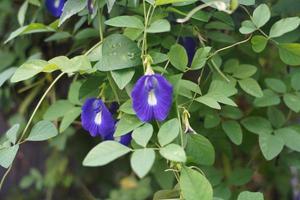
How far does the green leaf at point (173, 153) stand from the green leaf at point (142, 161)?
3 centimetres

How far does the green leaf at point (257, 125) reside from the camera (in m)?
1.35

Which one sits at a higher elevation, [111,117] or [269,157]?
[111,117]

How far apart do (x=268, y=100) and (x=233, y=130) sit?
0.35 ft

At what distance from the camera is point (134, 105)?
1031 millimetres

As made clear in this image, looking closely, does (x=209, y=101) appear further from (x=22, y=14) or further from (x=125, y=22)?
(x=22, y=14)

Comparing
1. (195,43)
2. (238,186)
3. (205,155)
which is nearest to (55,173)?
(238,186)

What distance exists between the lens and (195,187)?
98 cm

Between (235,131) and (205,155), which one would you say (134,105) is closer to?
(205,155)

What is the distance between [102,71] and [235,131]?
37 centimetres

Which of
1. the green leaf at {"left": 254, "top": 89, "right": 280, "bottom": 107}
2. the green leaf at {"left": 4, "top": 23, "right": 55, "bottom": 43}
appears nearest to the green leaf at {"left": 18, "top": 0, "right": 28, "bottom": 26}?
the green leaf at {"left": 4, "top": 23, "right": 55, "bottom": 43}

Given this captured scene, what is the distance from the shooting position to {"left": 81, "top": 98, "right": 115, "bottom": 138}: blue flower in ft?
3.73

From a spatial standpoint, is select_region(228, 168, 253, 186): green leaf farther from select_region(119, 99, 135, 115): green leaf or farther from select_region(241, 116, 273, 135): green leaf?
select_region(119, 99, 135, 115): green leaf

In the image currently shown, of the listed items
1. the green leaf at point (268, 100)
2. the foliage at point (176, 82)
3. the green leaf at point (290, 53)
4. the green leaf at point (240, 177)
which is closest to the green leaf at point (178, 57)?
the foliage at point (176, 82)

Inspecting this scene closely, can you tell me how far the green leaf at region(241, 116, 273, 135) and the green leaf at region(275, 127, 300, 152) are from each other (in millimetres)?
31
